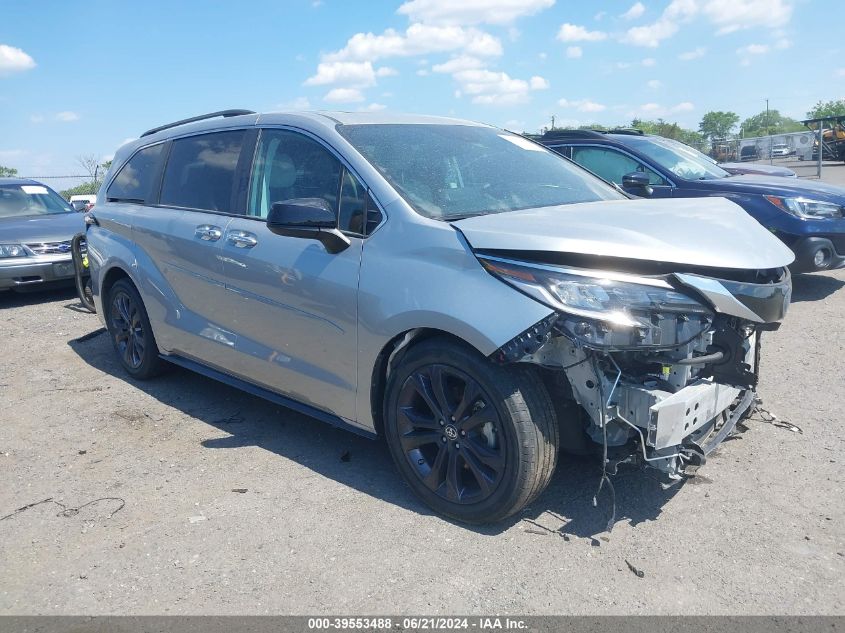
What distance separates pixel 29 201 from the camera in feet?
34.3

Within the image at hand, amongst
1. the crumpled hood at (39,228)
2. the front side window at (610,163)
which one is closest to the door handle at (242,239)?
the front side window at (610,163)

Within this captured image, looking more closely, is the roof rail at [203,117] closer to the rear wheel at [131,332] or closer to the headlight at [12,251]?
the rear wheel at [131,332]

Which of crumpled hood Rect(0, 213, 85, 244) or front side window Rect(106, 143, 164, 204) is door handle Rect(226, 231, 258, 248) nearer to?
front side window Rect(106, 143, 164, 204)

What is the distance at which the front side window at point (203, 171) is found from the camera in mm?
4578

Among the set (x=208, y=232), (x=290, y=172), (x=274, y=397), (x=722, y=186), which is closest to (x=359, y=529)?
(x=274, y=397)

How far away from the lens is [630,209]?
354cm

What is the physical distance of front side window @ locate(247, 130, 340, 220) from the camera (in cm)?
387

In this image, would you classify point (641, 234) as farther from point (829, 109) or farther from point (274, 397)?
point (829, 109)

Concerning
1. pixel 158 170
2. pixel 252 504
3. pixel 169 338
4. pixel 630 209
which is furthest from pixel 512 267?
pixel 158 170

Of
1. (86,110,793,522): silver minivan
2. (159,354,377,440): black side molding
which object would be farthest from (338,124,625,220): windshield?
(159,354,377,440): black side molding

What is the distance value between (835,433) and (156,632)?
3669mm

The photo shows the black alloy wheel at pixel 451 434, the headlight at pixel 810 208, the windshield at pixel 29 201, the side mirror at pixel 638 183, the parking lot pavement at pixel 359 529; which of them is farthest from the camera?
the windshield at pixel 29 201

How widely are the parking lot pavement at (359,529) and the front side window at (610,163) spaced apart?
155 inches

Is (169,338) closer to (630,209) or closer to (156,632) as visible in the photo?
(156,632)
